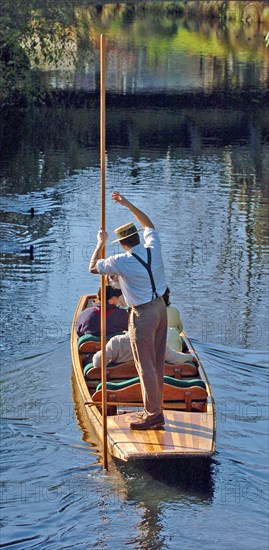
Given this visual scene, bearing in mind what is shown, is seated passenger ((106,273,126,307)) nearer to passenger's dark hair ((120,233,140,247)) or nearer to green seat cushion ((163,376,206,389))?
green seat cushion ((163,376,206,389))

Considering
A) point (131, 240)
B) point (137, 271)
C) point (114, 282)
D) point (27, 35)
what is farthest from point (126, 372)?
point (27, 35)

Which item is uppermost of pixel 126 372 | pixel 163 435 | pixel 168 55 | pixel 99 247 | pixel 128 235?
pixel 128 235

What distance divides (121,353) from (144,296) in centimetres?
171

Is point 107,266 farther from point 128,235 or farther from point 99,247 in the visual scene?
point 128,235

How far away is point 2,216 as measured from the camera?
2406 cm

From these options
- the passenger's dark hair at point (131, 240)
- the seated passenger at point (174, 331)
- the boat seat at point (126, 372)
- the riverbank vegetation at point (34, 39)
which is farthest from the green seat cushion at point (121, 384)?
the riverbank vegetation at point (34, 39)

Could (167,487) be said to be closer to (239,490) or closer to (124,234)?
(239,490)

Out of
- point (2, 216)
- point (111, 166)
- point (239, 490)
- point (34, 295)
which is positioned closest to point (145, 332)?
point (239, 490)

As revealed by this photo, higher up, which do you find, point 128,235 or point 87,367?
point 128,235

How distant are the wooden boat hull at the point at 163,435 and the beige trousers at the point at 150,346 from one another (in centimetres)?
28

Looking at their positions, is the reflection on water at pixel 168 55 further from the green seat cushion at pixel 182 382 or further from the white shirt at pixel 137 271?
the white shirt at pixel 137 271

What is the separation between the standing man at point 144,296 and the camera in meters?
11.3

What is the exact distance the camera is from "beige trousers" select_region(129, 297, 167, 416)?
11.5 m

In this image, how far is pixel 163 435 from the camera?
1181 cm
